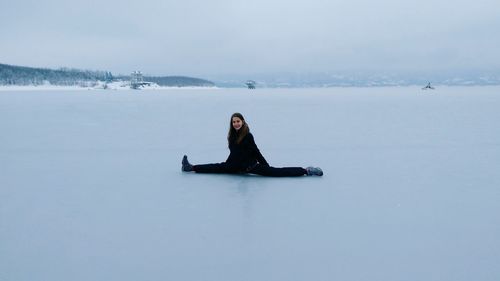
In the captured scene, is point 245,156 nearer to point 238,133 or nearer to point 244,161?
point 244,161

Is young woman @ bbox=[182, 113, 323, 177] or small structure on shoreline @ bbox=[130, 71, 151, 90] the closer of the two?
young woman @ bbox=[182, 113, 323, 177]

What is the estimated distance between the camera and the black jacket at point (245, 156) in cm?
614

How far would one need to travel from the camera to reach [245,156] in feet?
20.3

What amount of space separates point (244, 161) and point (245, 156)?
69 millimetres

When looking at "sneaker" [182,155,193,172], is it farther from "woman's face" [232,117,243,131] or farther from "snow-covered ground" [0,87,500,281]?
Result: "woman's face" [232,117,243,131]

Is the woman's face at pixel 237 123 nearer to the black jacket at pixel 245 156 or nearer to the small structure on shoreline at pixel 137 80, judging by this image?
the black jacket at pixel 245 156

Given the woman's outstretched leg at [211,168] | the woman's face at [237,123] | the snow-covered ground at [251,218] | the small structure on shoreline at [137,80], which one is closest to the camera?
the snow-covered ground at [251,218]

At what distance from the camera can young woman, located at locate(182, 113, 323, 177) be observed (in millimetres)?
6086

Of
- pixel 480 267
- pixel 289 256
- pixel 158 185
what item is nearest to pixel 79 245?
pixel 289 256

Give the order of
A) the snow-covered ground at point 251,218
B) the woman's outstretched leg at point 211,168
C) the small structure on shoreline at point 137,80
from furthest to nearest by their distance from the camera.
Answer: the small structure on shoreline at point 137,80 < the woman's outstretched leg at point 211,168 < the snow-covered ground at point 251,218

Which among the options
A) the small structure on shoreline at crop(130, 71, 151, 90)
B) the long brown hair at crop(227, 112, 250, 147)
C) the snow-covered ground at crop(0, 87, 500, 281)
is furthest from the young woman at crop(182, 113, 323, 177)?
the small structure on shoreline at crop(130, 71, 151, 90)

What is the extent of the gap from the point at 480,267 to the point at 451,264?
0.54 ft

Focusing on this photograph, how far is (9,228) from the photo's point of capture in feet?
13.0

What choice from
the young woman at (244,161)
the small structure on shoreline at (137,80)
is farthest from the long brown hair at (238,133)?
the small structure on shoreline at (137,80)
